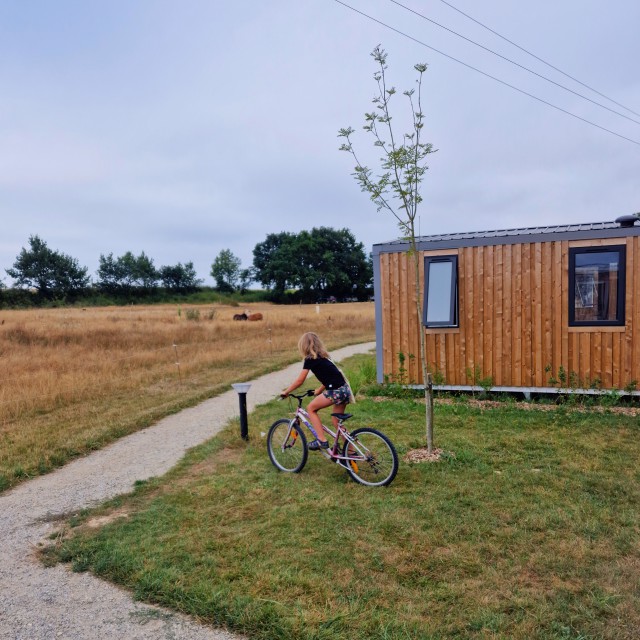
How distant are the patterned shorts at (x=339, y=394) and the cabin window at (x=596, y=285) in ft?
17.1

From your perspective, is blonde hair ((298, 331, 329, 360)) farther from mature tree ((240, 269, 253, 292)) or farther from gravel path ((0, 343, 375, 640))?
mature tree ((240, 269, 253, 292))

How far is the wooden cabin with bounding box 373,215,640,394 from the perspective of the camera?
8.59m

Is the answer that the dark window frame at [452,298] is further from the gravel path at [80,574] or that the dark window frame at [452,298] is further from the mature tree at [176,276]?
the mature tree at [176,276]

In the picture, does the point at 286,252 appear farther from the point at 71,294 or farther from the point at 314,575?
the point at 314,575

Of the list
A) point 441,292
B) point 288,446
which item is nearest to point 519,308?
point 441,292

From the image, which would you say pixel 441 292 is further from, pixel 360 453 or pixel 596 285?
pixel 360 453

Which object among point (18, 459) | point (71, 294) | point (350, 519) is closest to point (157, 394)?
point (18, 459)

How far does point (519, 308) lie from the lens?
9188mm

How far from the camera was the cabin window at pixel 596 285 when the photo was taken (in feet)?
28.1

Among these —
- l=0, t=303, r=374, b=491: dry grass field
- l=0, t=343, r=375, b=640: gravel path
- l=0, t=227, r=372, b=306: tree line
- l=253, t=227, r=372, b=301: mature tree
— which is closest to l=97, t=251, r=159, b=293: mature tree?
l=0, t=227, r=372, b=306: tree line

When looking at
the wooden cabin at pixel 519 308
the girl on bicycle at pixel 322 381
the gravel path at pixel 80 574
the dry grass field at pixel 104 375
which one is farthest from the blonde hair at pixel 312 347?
the wooden cabin at pixel 519 308

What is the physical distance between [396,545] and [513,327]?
20.1 ft

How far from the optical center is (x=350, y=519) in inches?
181

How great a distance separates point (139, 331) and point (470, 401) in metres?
14.9
